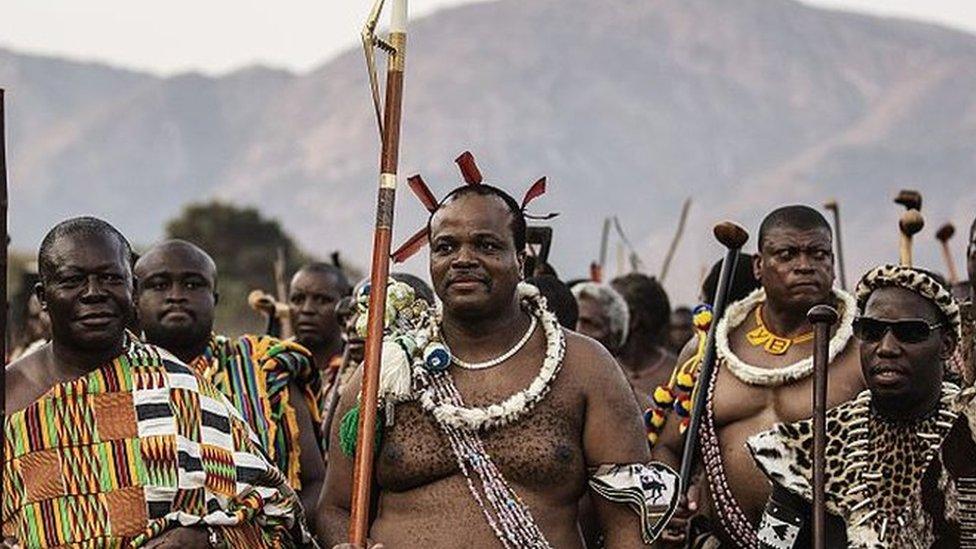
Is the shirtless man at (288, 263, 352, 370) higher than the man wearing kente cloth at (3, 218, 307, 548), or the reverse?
the shirtless man at (288, 263, 352, 370)

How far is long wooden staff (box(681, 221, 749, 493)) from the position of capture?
7578 mm

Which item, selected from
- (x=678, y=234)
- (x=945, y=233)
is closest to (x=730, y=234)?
(x=945, y=233)

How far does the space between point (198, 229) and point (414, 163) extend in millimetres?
139651

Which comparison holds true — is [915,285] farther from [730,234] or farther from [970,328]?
[730,234]

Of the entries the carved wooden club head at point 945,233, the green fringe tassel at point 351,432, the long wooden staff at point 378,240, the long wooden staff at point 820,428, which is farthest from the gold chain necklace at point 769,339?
the carved wooden club head at point 945,233

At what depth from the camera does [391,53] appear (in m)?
5.84

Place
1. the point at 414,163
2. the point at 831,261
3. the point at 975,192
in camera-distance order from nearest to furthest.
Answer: the point at 831,261
the point at 975,192
the point at 414,163

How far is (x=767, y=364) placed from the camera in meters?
7.54

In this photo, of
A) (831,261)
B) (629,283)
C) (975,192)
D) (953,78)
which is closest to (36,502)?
(831,261)

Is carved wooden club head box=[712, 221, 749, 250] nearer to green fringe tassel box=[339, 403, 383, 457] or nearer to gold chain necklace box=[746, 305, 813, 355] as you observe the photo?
gold chain necklace box=[746, 305, 813, 355]

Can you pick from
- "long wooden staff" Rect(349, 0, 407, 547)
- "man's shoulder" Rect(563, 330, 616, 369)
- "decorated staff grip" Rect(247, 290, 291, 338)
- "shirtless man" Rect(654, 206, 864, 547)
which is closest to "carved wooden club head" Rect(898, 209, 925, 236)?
"shirtless man" Rect(654, 206, 864, 547)

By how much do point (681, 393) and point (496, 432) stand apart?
82.8 inches

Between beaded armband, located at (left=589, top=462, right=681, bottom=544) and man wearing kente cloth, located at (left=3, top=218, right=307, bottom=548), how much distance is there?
1.19 metres

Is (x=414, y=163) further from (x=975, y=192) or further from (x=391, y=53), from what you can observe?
(x=391, y=53)
